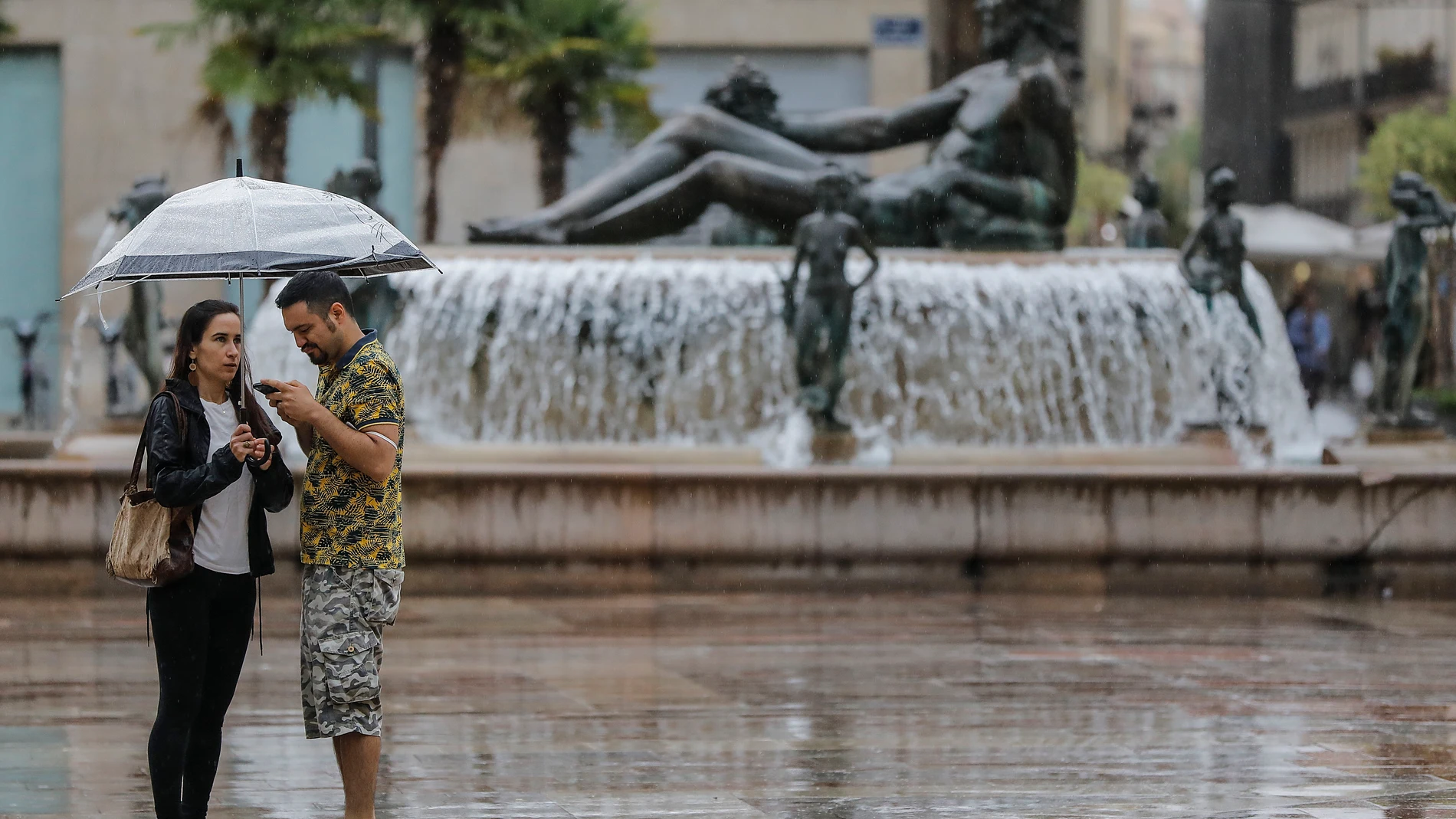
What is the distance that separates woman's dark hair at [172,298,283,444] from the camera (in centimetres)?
477

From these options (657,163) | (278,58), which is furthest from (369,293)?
(278,58)

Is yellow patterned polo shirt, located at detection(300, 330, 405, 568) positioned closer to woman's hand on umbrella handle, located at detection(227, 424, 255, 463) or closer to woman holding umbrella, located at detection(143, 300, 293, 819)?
woman holding umbrella, located at detection(143, 300, 293, 819)

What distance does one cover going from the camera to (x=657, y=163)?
1595 centimetres

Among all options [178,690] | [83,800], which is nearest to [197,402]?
[178,690]

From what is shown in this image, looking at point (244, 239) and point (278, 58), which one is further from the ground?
point (278, 58)

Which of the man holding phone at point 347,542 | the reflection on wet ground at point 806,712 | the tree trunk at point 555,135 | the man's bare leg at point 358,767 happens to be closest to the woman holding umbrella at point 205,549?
the man holding phone at point 347,542

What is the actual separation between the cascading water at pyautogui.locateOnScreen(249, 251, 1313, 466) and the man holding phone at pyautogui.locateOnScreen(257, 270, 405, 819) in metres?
8.92

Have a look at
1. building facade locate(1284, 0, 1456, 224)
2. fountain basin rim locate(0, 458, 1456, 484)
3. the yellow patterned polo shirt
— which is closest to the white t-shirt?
the yellow patterned polo shirt

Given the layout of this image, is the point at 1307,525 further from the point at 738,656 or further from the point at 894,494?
the point at 738,656

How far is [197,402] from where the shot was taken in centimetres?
477

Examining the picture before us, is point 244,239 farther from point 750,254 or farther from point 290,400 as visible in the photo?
point 750,254

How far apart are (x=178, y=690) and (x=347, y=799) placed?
1.47 ft

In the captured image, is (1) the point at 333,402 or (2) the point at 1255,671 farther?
(2) the point at 1255,671

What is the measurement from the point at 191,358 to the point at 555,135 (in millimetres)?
25190
